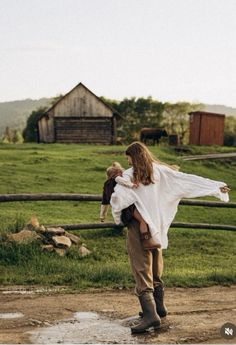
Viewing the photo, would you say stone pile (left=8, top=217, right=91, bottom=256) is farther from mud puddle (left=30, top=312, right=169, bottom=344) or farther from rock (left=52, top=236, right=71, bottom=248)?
mud puddle (left=30, top=312, right=169, bottom=344)

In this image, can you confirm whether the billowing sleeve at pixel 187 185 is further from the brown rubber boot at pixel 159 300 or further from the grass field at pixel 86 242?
the grass field at pixel 86 242

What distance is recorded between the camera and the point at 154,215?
5695 millimetres

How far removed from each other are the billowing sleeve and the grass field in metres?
2.00

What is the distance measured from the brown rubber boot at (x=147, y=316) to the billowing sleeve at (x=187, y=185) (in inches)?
44.2

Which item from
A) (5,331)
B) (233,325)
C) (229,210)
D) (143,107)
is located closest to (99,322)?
(5,331)

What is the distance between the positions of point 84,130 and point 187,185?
3906cm

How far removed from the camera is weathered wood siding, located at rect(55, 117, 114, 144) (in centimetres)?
4459

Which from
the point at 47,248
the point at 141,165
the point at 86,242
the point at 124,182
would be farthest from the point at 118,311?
the point at 86,242

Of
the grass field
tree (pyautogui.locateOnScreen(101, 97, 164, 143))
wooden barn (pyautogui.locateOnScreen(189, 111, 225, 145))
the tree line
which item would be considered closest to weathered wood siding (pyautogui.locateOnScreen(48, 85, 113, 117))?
Result: wooden barn (pyautogui.locateOnScreen(189, 111, 225, 145))

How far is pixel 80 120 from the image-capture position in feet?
148

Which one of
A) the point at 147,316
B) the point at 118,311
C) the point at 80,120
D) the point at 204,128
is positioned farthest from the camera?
the point at 80,120

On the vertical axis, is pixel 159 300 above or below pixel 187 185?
below

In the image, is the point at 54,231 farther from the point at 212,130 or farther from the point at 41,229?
the point at 212,130

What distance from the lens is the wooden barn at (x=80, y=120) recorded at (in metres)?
44.7
